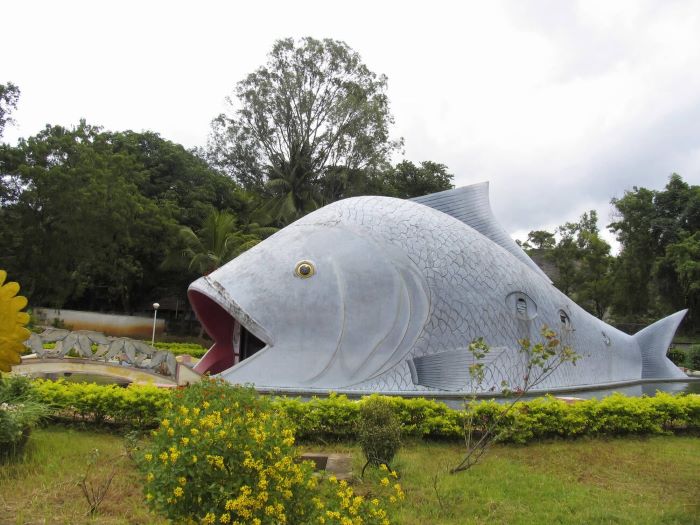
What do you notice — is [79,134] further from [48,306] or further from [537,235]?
[537,235]

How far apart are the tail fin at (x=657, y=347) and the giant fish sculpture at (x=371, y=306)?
326cm

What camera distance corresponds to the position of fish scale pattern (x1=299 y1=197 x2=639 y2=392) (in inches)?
311

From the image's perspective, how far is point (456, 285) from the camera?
8203mm

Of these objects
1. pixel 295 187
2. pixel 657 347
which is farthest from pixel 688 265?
pixel 295 187

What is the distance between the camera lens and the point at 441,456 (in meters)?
6.07

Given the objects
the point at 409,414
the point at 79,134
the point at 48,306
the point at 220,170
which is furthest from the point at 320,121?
the point at 409,414

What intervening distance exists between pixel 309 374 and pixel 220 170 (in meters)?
24.6

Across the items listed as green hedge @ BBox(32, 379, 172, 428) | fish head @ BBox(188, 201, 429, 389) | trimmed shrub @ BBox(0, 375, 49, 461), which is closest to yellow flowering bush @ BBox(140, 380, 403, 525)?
trimmed shrub @ BBox(0, 375, 49, 461)

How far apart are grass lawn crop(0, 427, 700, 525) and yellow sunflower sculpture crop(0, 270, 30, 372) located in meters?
1.62

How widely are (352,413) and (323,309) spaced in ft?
5.44

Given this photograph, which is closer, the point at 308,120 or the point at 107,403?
the point at 107,403

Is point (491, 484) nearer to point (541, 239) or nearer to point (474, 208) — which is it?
point (474, 208)

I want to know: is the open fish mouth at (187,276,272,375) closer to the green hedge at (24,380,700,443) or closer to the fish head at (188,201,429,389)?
the fish head at (188,201,429,389)

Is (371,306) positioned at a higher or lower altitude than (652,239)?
lower
